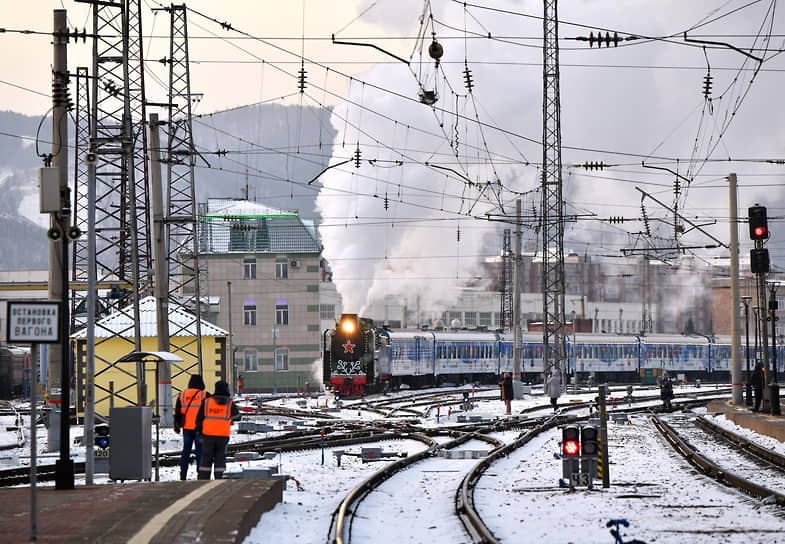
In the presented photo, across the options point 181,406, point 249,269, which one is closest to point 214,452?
point 181,406

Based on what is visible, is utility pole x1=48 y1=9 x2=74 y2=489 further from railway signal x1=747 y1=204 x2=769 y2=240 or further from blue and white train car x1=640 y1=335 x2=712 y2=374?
blue and white train car x1=640 y1=335 x2=712 y2=374

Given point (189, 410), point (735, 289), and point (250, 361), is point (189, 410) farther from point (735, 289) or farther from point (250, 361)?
point (250, 361)

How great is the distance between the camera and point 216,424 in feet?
52.9

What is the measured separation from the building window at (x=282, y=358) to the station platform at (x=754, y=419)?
37689 mm

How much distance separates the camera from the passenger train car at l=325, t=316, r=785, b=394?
2235 inches

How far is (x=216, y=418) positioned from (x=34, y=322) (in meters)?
4.92

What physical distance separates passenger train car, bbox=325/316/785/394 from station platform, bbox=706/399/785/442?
17.8m

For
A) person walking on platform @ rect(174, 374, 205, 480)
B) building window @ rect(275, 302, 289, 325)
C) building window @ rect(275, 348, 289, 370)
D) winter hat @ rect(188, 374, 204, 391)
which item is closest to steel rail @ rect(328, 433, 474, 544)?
person walking on platform @ rect(174, 374, 205, 480)

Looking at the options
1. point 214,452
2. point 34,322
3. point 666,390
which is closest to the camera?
point 34,322

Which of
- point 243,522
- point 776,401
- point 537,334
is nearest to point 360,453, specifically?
point 243,522

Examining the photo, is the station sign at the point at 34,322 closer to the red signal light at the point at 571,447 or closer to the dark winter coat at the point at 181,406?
the dark winter coat at the point at 181,406

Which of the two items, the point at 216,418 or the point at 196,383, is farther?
the point at 196,383

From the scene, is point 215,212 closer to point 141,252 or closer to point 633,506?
point 141,252

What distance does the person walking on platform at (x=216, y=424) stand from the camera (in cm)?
1606
